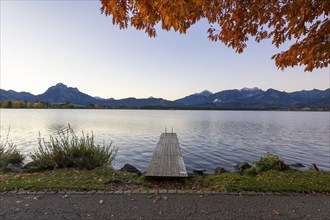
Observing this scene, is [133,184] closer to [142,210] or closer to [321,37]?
[142,210]

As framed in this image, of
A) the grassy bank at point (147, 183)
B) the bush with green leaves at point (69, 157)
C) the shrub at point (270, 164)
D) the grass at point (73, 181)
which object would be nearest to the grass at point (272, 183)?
the grassy bank at point (147, 183)

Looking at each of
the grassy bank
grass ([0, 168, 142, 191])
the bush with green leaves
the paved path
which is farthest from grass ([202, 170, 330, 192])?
the bush with green leaves

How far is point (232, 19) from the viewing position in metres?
6.08

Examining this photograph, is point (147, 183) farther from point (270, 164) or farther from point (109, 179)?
point (270, 164)

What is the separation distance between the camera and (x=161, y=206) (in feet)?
18.6

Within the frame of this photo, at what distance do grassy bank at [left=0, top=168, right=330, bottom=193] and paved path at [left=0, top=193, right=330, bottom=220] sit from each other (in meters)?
0.52

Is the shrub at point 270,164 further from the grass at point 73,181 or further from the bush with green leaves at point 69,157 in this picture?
the bush with green leaves at point 69,157

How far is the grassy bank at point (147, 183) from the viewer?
271 inches

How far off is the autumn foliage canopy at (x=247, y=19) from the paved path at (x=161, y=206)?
3982 millimetres

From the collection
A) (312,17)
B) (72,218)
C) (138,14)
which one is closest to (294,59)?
(312,17)

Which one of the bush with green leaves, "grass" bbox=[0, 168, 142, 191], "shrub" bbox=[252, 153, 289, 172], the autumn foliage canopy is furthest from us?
the bush with green leaves

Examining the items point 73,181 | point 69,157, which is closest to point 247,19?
point 73,181

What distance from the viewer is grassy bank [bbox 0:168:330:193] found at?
6.88 m

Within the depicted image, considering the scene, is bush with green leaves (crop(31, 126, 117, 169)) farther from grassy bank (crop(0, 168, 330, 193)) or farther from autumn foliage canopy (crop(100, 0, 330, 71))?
autumn foliage canopy (crop(100, 0, 330, 71))
